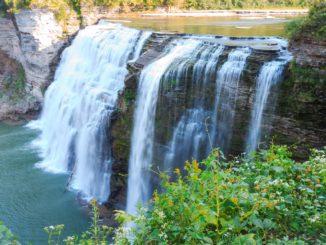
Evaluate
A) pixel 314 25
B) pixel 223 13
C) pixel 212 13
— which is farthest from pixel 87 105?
pixel 223 13

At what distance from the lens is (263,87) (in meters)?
8.32

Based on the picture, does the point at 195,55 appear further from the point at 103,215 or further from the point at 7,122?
the point at 7,122

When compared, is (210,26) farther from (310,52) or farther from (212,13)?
(310,52)

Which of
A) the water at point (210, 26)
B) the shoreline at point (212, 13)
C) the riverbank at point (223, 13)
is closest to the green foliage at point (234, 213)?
the water at point (210, 26)

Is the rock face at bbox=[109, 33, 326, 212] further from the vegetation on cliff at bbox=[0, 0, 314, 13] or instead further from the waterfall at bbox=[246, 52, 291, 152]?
the vegetation on cliff at bbox=[0, 0, 314, 13]

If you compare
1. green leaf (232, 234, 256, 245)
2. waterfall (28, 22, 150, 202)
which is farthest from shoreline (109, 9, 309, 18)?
green leaf (232, 234, 256, 245)

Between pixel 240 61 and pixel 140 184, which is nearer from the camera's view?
pixel 240 61

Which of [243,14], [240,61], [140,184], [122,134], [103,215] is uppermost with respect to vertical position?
[243,14]

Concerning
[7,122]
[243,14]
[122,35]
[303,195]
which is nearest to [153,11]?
[243,14]

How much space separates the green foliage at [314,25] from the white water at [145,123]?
10.1 feet

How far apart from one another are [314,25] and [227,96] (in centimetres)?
241

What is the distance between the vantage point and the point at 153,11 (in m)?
19.8

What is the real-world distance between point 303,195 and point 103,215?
8.19 m

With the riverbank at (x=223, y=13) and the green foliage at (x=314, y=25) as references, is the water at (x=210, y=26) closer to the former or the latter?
the riverbank at (x=223, y=13)
